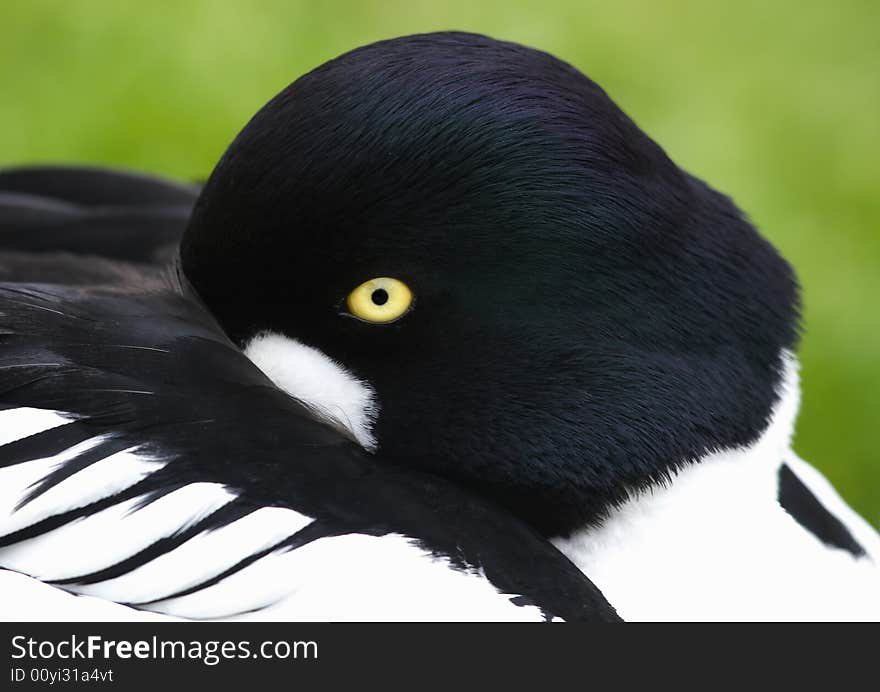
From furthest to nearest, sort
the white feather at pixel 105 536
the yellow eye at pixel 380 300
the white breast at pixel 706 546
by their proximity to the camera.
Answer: the white breast at pixel 706 546
the yellow eye at pixel 380 300
the white feather at pixel 105 536

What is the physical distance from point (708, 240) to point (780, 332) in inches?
6.6

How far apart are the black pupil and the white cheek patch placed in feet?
0.41

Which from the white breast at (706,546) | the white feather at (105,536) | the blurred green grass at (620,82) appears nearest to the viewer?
the white feather at (105,536)

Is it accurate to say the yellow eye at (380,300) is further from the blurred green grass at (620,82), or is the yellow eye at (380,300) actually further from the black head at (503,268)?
the blurred green grass at (620,82)

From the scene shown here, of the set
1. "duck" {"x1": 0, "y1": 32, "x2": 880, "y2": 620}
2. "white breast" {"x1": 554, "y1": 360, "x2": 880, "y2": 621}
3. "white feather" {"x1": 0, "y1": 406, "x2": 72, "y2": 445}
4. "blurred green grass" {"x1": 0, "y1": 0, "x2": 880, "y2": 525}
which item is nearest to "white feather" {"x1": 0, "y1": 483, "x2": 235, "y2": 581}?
"duck" {"x1": 0, "y1": 32, "x2": 880, "y2": 620}

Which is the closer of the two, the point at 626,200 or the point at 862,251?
the point at 626,200

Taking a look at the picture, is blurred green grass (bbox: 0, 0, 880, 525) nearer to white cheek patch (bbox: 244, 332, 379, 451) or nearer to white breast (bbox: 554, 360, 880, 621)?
white breast (bbox: 554, 360, 880, 621)

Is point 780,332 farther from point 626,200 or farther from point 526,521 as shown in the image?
point 526,521

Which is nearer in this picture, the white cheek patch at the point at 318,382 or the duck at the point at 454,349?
the duck at the point at 454,349

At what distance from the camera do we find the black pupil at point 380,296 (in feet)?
5.51

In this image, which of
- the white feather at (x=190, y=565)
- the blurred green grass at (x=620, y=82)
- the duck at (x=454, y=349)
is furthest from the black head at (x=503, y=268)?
the blurred green grass at (x=620, y=82)

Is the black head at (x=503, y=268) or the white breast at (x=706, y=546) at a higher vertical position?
the black head at (x=503, y=268)
